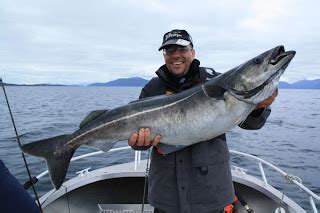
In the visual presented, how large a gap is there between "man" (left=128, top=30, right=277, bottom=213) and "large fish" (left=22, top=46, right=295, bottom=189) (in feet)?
0.62

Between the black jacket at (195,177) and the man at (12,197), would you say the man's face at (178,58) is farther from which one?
the man at (12,197)

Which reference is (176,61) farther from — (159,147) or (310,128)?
(310,128)

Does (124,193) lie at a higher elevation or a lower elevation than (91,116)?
lower

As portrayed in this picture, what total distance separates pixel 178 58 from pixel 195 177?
1720mm

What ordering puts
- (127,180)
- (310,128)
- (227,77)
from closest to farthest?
(227,77)
(127,180)
(310,128)

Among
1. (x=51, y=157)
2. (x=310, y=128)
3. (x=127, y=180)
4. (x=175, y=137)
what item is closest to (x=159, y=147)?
(x=175, y=137)

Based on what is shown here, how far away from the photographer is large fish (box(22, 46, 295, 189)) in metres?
4.00

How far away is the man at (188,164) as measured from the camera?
169 inches

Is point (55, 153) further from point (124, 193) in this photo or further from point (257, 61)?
point (124, 193)

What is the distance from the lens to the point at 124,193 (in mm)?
8656

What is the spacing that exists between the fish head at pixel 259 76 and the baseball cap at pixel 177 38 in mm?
915

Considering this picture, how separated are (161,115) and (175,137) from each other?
1.16 ft

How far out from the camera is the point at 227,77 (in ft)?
13.8

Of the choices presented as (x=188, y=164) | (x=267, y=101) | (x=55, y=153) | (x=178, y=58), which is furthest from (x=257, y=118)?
(x=55, y=153)
